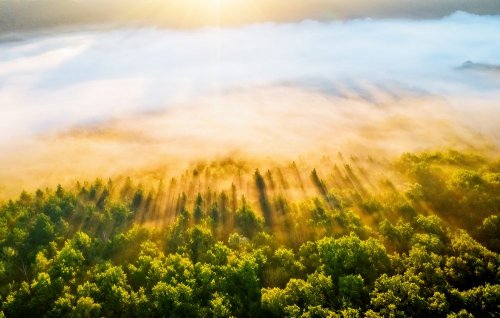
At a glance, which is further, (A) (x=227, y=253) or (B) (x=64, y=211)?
(B) (x=64, y=211)

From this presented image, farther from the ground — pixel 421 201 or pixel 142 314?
pixel 421 201

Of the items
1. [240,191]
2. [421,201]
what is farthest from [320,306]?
[240,191]

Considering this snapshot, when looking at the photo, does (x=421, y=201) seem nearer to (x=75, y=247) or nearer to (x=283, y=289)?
(x=283, y=289)

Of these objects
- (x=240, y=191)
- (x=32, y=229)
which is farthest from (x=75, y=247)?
(x=240, y=191)

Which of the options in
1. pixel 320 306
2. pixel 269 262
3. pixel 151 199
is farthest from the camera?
pixel 151 199

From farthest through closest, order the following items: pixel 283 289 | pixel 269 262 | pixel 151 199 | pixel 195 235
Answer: pixel 151 199
pixel 195 235
pixel 269 262
pixel 283 289

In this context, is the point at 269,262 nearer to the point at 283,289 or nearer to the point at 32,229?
the point at 283,289
